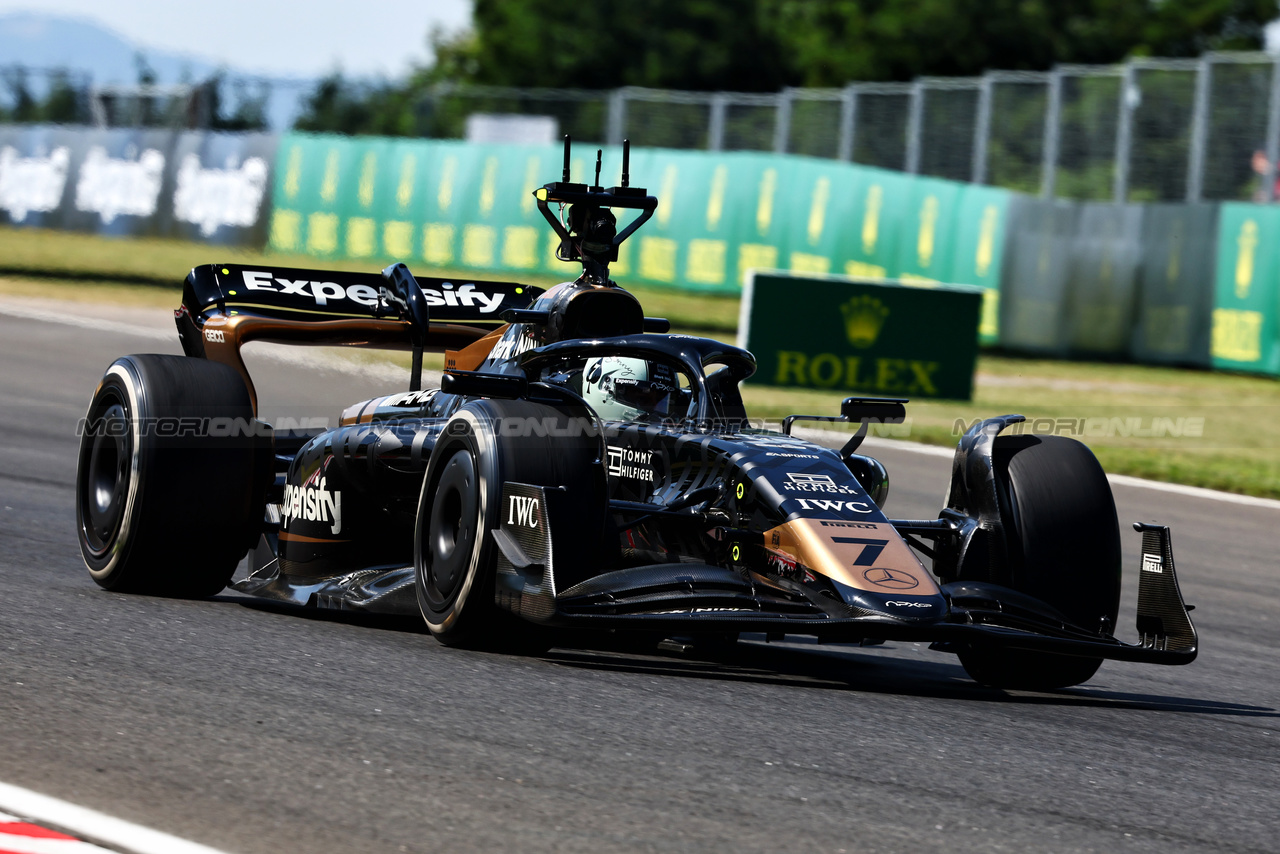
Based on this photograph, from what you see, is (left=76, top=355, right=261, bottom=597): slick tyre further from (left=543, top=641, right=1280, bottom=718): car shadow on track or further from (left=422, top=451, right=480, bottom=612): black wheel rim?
(left=543, top=641, right=1280, bottom=718): car shadow on track

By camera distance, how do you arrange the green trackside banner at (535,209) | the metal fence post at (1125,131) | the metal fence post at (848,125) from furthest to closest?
the metal fence post at (848,125)
the green trackside banner at (535,209)
the metal fence post at (1125,131)

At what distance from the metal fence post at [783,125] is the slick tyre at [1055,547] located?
23341mm

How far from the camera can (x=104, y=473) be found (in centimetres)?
728

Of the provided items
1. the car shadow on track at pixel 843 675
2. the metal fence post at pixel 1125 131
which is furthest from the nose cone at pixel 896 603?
the metal fence post at pixel 1125 131

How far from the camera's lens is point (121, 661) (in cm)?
537

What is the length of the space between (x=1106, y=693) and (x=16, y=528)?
17.4ft

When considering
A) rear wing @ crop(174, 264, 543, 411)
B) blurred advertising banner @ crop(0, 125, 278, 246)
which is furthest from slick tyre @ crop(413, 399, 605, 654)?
blurred advertising banner @ crop(0, 125, 278, 246)

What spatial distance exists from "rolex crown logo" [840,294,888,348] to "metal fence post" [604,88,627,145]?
13939 millimetres

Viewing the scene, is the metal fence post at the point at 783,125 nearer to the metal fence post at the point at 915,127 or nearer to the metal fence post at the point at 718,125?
the metal fence post at the point at 718,125

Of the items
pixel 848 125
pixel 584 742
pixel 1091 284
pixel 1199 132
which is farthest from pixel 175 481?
pixel 848 125

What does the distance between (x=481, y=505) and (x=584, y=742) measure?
1263mm

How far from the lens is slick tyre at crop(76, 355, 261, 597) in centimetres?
683

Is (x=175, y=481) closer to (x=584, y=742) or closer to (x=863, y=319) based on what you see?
(x=584, y=742)

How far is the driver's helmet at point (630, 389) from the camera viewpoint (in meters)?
6.51
